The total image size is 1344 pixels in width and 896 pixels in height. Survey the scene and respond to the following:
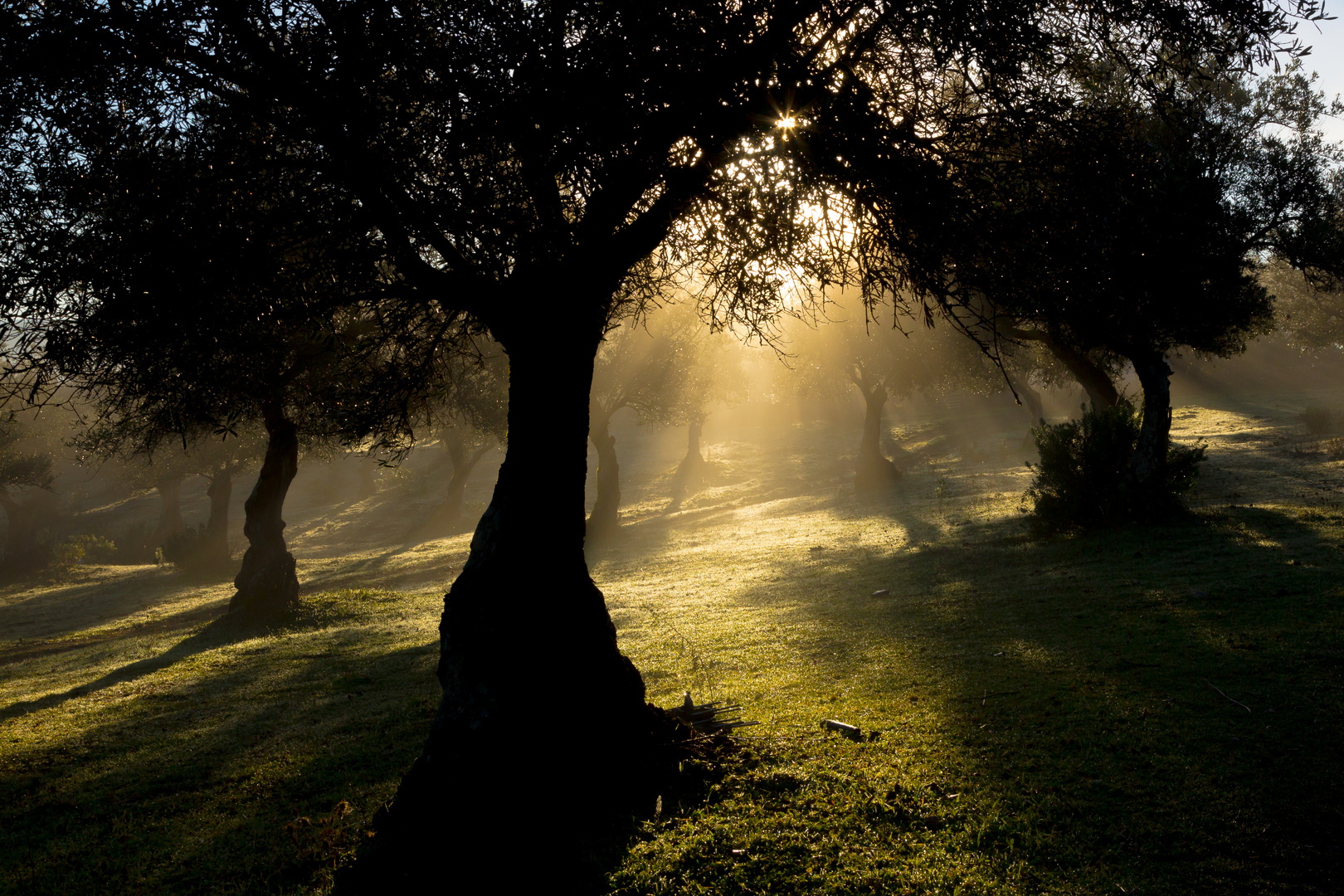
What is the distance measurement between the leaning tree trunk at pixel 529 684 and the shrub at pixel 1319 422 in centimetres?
3502

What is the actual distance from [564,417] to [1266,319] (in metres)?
20.5

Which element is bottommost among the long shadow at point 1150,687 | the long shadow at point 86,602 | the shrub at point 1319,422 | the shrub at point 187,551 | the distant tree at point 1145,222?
the shrub at point 1319,422

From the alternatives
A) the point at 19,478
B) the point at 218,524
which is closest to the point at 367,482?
the point at 19,478

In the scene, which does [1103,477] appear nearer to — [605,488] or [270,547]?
[270,547]

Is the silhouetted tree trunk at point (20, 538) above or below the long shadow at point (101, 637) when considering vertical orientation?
above

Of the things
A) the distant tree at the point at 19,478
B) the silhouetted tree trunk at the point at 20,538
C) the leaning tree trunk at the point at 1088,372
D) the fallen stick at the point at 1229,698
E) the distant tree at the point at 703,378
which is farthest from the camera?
the distant tree at the point at 703,378

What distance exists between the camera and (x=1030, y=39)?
527 cm

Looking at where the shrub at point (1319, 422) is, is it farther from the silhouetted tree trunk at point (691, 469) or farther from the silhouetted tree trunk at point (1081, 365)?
the silhouetted tree trunk at point (691, 469)

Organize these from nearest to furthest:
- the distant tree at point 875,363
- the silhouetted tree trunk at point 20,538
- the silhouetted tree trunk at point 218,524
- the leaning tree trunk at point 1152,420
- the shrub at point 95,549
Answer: the leaning tree trunk at point 1152,420 → the silhouetted tree trunk at point 218,524 → the silhouetted tree trunk at point 20,538 → the distant tree at point 875,363 → the shrub at point 95,549

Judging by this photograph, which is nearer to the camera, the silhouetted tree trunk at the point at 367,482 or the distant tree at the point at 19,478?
the distant tree at the point at 19,478

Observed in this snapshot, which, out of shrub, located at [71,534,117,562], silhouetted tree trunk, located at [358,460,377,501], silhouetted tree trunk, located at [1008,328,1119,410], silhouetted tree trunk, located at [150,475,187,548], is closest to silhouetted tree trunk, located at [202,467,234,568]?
silhouetted tree trunk, located at [150,475,187,548]

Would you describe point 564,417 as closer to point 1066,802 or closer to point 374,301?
point 374,301

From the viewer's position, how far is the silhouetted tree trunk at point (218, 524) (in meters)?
31.5

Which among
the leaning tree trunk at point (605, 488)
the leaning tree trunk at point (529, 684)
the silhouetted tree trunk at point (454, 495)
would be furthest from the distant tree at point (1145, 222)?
the silhouetted tree trunk at point (454, 495)
